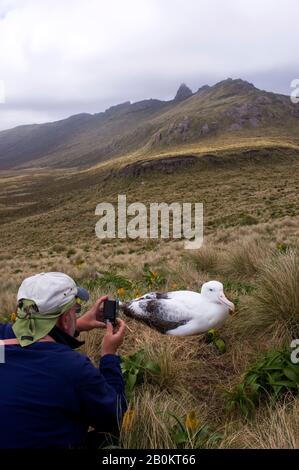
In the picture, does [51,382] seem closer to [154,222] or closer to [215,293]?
[215,293]

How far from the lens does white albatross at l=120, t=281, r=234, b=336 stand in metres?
3.78

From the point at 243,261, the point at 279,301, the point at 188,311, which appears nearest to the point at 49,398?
the point at 188,311

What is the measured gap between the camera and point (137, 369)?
10.8 feet

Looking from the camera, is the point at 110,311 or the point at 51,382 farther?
the point at 110,311

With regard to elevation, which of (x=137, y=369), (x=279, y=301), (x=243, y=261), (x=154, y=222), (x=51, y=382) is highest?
(x=51, y=382)

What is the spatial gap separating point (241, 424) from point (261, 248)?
4538 mm

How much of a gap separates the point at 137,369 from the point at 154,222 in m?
23.5

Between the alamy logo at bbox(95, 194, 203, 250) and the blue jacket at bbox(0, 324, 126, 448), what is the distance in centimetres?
892

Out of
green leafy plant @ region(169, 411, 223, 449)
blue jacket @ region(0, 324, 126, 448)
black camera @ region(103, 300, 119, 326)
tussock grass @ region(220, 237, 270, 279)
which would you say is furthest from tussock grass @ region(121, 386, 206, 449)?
tussock grass @ region(220, 237, 270, 279)

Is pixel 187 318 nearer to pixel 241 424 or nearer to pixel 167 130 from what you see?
pixel 241 424

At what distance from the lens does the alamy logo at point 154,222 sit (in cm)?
1983

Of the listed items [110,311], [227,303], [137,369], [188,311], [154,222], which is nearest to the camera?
[110,311]

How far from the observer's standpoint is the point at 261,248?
22.9 ft

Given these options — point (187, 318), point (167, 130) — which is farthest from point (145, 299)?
point (167, 130)
